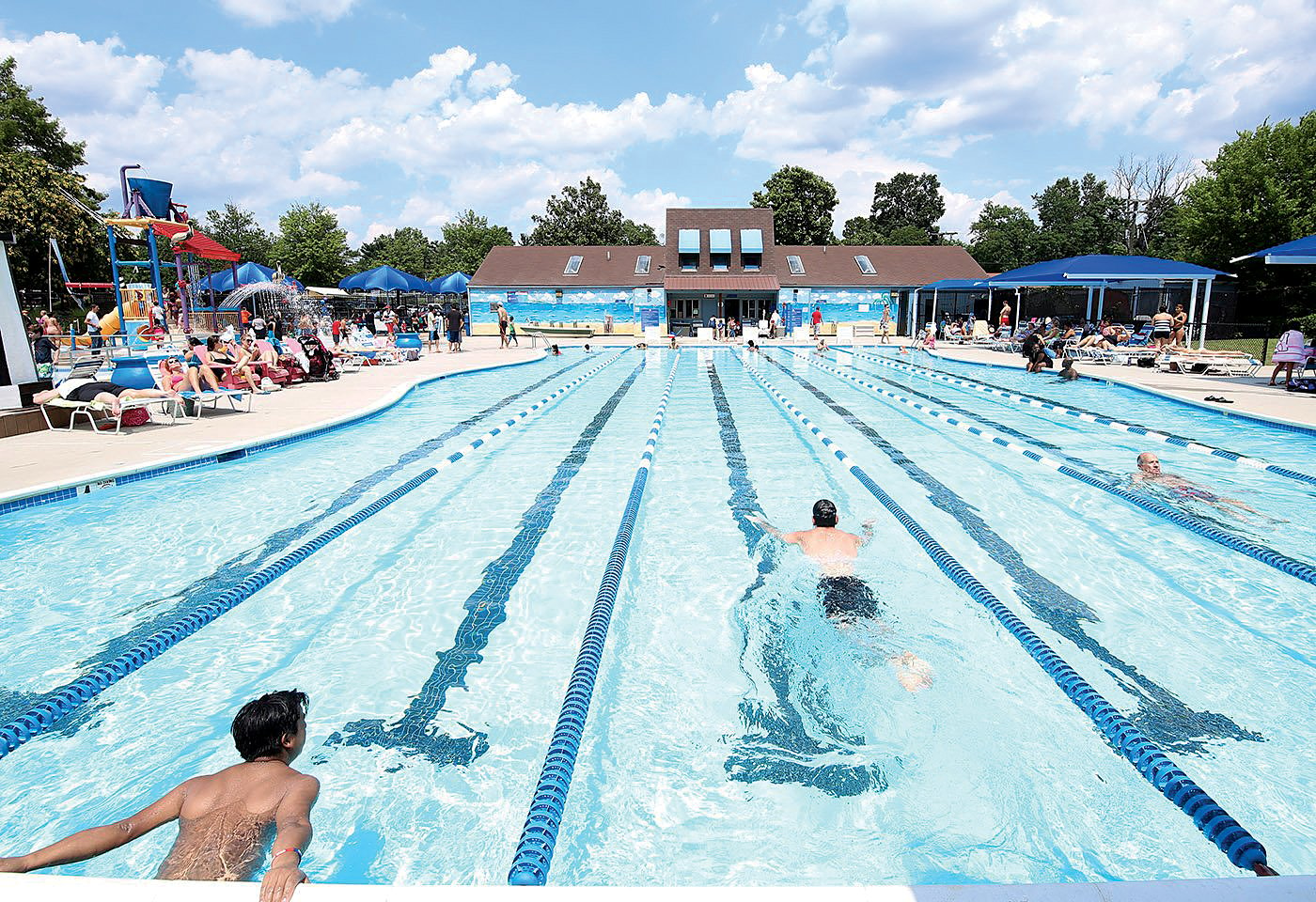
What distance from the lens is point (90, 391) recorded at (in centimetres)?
887

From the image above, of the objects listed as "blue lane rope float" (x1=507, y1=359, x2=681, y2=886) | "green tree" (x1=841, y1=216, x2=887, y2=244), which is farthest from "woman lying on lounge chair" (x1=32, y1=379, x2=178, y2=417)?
"green tree" (x1=841, y1=216, x2=887, y2=244)

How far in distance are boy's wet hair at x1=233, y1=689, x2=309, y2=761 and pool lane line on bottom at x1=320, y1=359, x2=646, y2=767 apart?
1.00m

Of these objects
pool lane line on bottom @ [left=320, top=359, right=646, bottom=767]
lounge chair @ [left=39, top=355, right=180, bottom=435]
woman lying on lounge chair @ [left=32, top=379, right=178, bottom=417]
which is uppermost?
woman lying on lounge chair @ [left=32, top=379, right=178, bottom=417]

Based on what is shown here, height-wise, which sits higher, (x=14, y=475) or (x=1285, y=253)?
(x=1285, y=253)

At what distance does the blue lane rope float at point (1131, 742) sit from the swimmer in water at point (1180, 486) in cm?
276

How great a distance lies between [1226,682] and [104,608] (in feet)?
20.6

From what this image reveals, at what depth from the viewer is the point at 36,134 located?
30.9 meters

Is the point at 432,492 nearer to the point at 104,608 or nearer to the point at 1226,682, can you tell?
the point at 104,608

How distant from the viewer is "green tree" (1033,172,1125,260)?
1639 inches

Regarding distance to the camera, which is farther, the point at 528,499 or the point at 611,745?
the point at 528,499

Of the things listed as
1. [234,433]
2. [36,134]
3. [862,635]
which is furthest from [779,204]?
[862,635]

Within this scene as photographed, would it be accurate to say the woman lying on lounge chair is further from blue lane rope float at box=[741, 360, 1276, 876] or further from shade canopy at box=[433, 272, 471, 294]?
shade canopy at box=[433, 272, 471, 294]

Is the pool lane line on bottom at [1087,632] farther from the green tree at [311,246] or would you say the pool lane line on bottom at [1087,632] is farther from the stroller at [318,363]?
the green tree at [311,246]

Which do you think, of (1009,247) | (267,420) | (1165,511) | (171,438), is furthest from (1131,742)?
(1009,247)
